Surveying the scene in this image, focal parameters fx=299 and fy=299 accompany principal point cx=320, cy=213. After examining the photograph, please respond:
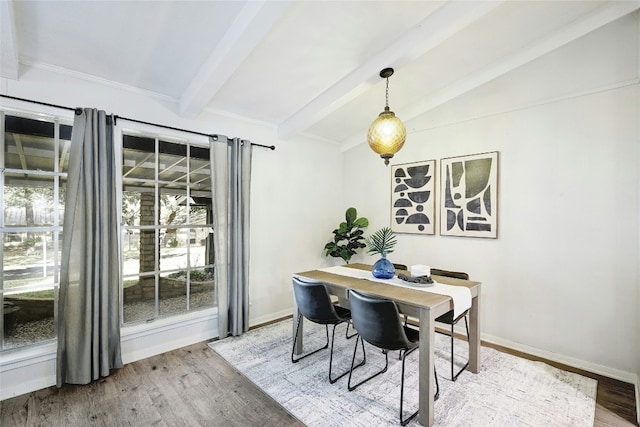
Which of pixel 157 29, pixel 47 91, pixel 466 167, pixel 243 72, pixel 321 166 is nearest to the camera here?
pixel 157 29

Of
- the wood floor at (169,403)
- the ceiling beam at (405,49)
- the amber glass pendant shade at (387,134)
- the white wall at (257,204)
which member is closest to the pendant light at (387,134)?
the amber glass pendant shade at (387,134)

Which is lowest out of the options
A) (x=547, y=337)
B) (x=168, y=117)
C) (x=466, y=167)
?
(x=547, y=337)

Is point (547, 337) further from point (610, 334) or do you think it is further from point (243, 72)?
point (243, 72)

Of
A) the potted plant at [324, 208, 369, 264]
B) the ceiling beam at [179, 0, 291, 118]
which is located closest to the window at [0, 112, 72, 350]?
the ceiling beam at [179, 0, 291, 118]

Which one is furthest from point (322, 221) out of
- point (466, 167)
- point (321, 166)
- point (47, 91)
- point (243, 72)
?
point (47, 91)

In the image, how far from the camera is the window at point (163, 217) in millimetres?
3038

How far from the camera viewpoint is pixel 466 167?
345cm

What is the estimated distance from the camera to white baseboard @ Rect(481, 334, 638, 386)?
8.25 ft

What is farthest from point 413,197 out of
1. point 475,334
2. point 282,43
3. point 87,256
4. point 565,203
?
point 87,256

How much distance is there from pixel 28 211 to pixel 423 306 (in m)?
3.15

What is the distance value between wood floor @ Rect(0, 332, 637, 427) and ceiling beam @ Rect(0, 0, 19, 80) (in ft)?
7.98

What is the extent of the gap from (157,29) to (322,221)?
3.09 m

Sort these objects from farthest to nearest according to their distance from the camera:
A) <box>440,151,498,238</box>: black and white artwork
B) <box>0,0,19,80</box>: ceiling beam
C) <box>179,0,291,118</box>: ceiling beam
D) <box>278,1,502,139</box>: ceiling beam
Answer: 1. <box>440,151,498,238</box>: black and white artwork
2. <box>278,1,502,139</box>: ceiling beam
3. <box>179,0,291,118</box>: ceiling beam
4. <box>0,0,19,80</box>: ceiling beam

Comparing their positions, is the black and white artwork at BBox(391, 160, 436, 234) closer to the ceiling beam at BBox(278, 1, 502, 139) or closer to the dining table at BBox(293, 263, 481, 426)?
the dining table at BBox(293, 263, 481, 426)
